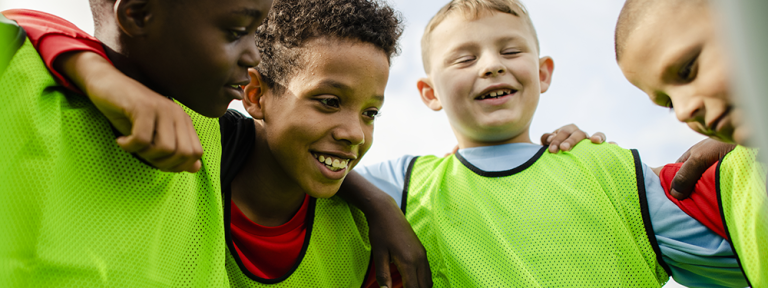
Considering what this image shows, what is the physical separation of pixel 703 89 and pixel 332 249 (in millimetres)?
1294

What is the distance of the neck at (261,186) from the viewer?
1.72 metres

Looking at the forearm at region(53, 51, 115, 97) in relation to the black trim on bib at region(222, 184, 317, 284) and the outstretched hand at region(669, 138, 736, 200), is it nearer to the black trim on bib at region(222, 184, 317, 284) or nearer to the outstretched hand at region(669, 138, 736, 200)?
the black trim on bib at region(222, 184, 317, 284)

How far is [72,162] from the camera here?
3.30 ft

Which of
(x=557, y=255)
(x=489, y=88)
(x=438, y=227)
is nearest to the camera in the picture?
(x=557, y=255)

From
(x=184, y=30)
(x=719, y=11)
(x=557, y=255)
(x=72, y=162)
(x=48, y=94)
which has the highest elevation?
(x=719, y=11)

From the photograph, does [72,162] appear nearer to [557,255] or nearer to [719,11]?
[719,11]

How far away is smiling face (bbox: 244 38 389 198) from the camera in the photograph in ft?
5.22

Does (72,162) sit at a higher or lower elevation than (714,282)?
higher

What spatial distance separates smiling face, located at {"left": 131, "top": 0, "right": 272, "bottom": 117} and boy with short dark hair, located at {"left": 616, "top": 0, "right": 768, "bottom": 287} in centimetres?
91

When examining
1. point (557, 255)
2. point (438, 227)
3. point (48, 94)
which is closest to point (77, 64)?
point (48, 94)

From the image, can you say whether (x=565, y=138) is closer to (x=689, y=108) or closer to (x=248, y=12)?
(x=689, y=108)

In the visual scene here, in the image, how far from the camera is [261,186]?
1.73 metres

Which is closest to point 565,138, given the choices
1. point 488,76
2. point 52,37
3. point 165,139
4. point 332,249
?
point 488,76

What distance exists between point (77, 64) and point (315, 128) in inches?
29.1
